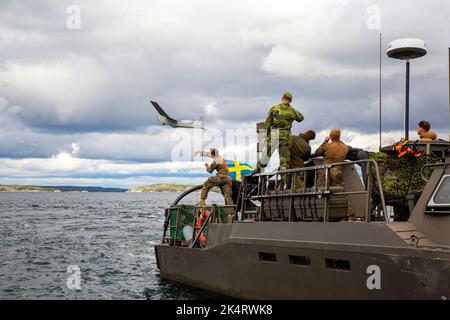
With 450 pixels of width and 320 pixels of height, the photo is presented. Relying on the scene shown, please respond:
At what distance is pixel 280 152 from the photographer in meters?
12.7

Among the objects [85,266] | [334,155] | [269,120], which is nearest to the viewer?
[334,155]

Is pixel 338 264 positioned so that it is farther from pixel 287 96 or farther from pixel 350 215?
pixel 287 96

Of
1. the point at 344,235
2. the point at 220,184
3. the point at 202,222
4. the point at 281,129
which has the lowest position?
the point at 202,222

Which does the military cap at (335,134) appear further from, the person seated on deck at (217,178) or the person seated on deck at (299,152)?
the person seated on deck at (217,178)

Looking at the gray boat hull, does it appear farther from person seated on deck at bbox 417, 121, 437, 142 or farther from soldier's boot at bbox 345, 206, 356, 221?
person seated on deck at bbox 417, 121, 437, 142

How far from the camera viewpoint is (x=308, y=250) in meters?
10.7

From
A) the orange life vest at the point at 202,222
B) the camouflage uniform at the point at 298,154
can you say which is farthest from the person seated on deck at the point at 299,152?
the orange life vest at the point at 202,222

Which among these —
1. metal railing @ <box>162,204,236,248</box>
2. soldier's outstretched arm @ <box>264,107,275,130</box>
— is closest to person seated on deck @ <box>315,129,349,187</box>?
soldier's outstretched arm @ <box>264,107,275,130</box>

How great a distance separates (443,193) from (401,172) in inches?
69.5

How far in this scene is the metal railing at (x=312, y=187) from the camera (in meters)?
9.87

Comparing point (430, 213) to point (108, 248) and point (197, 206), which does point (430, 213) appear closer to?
point (197, 206)

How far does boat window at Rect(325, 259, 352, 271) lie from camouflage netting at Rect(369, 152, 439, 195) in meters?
1.95

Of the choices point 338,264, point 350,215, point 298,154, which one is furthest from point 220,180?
point 338,264
